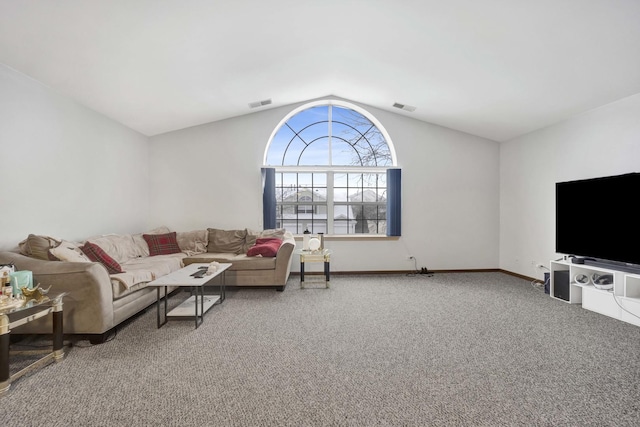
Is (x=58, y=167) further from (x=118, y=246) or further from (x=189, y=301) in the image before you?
(x=189, y=301)

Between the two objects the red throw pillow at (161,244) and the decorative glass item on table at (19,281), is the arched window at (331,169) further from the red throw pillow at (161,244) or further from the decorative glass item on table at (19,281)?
the decorative glass item on table at (19,281)

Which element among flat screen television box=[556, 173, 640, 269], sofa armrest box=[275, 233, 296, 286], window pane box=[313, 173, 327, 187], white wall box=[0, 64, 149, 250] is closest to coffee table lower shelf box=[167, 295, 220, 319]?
sofa armrest box=[275, 233, 296, 286]

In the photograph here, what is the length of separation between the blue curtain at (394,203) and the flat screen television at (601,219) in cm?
224

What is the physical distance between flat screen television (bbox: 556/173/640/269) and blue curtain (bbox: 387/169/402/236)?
2235mm

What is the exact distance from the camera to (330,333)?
2.74 meters

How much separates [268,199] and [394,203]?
7.34 ft

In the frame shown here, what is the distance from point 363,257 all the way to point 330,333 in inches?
110

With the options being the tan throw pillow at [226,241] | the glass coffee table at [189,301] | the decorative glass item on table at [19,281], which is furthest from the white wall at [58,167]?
the glass coffee table at [189,301]

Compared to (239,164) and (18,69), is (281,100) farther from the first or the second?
(18,69)

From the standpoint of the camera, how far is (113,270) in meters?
3.07

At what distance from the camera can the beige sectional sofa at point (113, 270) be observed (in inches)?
96.7

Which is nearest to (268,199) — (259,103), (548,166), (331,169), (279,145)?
(279,145)

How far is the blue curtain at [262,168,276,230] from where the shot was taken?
17.2 feet

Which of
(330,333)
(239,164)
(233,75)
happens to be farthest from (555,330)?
(239,164)
